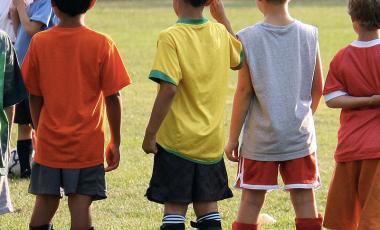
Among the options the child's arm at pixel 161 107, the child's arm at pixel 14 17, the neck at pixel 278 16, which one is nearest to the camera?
the child's arm at pixel 161 107

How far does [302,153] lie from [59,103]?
1.36 metres

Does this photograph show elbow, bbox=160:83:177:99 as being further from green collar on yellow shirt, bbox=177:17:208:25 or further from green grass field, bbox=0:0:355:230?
green grass field, bbox=0:0:355:230

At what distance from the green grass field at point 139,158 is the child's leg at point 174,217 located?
4.02ft

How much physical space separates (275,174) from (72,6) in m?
1.45

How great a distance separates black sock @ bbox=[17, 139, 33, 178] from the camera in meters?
8.47

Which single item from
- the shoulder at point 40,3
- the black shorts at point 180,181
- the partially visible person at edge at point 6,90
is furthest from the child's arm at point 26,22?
the black shorts at point 180,181

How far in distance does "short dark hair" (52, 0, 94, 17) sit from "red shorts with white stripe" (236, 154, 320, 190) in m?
1.24

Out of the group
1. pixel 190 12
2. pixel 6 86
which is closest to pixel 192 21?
pixel 190 12

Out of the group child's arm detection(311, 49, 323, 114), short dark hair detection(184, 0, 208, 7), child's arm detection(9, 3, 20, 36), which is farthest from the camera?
child's arm detection(9, 3, 20, 36)

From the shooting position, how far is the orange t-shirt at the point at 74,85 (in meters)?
5.36

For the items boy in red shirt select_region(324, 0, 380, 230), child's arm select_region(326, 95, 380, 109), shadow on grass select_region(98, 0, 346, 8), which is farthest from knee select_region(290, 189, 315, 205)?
shadow on grass select_region(98, 0, 346, 8)

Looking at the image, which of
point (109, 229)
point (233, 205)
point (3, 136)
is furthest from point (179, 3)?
point (233, 205)

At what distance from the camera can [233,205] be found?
752cm

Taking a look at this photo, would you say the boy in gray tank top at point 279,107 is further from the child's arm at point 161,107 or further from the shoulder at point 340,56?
the child's arm at point 161,107
